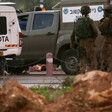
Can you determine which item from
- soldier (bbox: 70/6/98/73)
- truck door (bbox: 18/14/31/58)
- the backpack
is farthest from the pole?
the backpack

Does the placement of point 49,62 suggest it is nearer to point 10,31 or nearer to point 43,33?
point 43,33

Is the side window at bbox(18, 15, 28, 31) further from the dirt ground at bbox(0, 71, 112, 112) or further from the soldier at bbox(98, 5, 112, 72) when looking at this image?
the dirt ground at bbox(0, 71, 112, 112)

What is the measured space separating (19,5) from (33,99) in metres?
69.7

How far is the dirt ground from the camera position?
5547 mm

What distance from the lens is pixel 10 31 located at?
16.8m

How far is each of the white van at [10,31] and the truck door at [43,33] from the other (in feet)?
2.01

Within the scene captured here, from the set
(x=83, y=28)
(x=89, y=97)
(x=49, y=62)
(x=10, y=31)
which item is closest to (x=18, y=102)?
(x=89, y=97)

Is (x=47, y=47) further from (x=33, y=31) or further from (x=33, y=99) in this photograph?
(x=33, y=99)

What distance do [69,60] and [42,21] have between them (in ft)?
5.08

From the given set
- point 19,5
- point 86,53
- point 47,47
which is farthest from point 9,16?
point 19,5

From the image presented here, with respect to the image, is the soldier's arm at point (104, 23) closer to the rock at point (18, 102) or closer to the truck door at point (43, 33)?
the truck door at point (43, 33)

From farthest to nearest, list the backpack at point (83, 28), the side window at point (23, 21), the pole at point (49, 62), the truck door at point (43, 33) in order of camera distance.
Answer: the side window at point (23, 21)
the truck door at point (43, 33)
the pole at point (49, 62)
the backpack at point (83, 28)

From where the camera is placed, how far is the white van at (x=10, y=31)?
16.6 m

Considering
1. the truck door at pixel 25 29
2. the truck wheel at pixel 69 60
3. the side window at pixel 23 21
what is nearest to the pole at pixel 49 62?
the truck wheel at pixel 69 60
